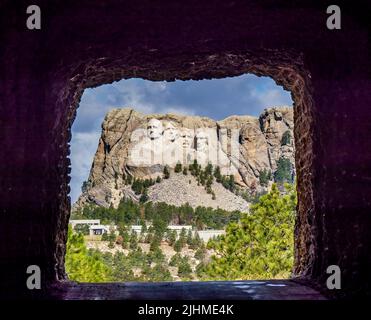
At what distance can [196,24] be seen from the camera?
393 cm

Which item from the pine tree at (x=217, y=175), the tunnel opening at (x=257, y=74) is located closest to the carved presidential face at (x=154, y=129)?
the pine tree at (x=217, y=175)

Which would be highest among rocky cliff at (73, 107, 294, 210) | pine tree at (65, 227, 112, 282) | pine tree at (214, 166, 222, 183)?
rocky cliff at (73, 107, 294, 210)

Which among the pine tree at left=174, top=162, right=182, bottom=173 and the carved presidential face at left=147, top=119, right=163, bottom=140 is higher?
the carved presidential face at left=147, top=119, right=163, bottom=140

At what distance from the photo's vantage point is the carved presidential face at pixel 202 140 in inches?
3118

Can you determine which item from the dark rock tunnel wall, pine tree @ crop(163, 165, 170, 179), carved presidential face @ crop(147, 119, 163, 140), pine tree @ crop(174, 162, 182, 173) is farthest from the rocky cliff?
the dark rock tunnel wall

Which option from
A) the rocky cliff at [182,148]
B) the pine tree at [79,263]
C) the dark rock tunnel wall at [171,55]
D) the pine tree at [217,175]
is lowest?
the pine tree at [79,263]

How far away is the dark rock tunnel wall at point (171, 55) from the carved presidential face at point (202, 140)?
2933 inches

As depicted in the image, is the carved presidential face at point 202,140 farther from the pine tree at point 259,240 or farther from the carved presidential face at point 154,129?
the pine tree at point 259,240

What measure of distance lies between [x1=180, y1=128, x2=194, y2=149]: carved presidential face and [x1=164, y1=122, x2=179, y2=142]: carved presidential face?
2.50 feet

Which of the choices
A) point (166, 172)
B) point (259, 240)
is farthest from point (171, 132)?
point (259, 240)

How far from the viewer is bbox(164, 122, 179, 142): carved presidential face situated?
78250 millimetres

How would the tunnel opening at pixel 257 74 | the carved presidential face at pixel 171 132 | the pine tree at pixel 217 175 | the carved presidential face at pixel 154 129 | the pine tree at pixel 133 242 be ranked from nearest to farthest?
the tunnel opening at pixel 257 74 < the pine tree at pixel 133 242 < the pine tree at pixel 217 175 < the carved presidential face at pixel 154 129 < the carved presidential face at pixel 171 132

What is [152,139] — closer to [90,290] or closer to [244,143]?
[244,143]

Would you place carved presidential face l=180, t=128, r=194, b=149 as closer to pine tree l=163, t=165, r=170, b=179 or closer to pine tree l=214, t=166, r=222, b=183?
pine tree l=214, t=166, r=222, b=183
